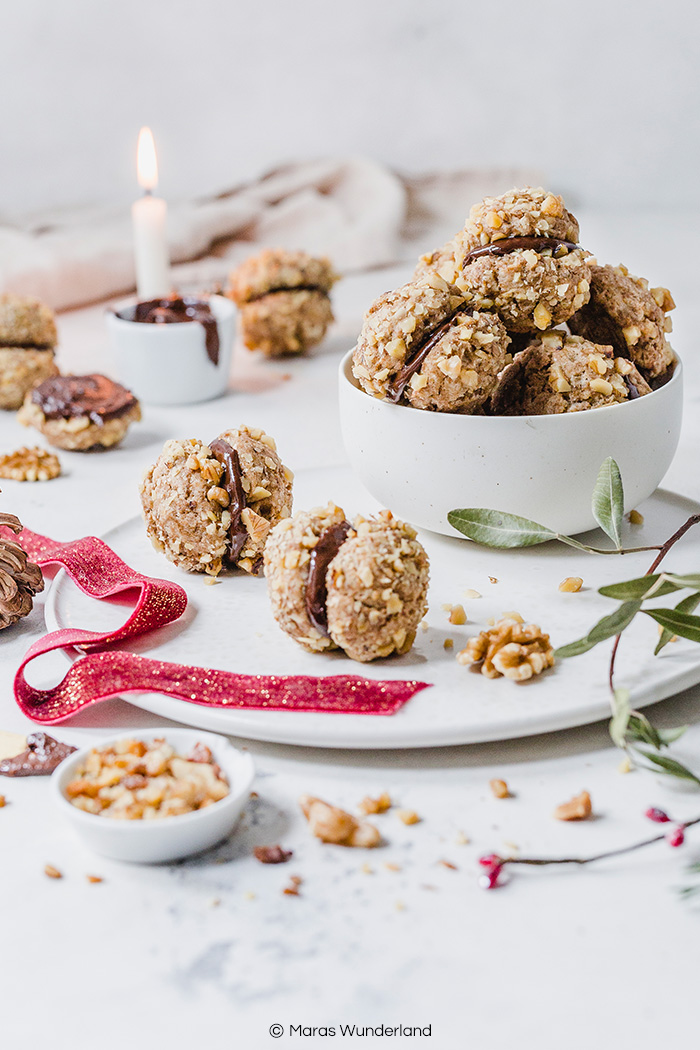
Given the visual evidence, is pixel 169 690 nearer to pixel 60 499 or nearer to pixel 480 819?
pixel 480 819

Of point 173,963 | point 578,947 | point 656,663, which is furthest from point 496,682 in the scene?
point 173,963

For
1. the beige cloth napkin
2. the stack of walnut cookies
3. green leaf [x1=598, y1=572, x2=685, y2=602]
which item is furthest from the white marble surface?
the beige cloth napkin

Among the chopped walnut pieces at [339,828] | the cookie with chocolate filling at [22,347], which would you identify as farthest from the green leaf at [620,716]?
the cookie with chocolate filling at [22,347]

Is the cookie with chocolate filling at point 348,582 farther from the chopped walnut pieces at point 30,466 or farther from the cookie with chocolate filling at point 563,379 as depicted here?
the chopped walnut pieces at point 30,466

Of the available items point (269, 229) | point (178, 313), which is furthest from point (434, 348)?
point (269, 229)

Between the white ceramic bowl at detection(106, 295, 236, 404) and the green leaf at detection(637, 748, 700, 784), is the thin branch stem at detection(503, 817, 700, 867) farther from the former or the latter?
the white ceramic bowl at detection(106, 295, 236, 404)

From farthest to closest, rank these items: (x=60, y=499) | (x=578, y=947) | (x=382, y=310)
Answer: (x=60, y=499)
(x=382, y=310)
(x=578, y=947)
